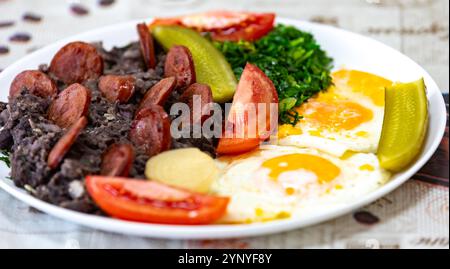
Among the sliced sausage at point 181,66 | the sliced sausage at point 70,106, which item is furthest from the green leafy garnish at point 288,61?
the sliced sausage at point 70,106

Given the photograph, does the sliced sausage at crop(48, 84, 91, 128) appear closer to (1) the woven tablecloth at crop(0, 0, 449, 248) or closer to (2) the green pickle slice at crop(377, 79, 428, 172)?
(1) the woven tablecloth at crop(0, 0, 449, 248)

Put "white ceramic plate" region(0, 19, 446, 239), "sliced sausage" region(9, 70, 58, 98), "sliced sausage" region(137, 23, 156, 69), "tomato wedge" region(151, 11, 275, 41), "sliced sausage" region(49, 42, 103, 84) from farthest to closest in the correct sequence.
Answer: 1. "tomato wedge" region(151, 11, 275, 41)
2. "sliced sausage" region(137, 23, 156, 69)
3. "sliced sausage" region(49, 42, 103, 84)
4. "sliced sausage" region(9, 70, 58, 98)
5. "white ceramic plate" region(0, 19, 446, 239)

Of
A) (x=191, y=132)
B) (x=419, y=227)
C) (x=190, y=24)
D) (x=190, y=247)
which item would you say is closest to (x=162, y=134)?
(x=191, y=132)

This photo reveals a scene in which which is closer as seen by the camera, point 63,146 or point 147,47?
point 63,146

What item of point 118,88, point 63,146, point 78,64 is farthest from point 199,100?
point 78,64

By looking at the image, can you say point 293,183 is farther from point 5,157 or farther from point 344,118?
point 5,157

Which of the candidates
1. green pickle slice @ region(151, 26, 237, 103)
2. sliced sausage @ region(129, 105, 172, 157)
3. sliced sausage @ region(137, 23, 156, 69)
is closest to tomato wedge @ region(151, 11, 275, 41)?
green pickle slice @ region(151, 26, 237, 103)
